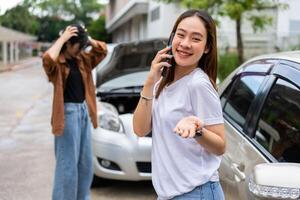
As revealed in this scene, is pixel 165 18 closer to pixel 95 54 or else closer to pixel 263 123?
pixel 95 54

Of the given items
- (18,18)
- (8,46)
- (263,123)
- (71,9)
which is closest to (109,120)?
(263,123)

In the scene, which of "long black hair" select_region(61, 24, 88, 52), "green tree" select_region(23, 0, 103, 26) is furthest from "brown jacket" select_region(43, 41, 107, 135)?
"green tree" select_region(23, 0, 103, 26)

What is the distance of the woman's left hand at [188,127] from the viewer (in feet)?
6.35

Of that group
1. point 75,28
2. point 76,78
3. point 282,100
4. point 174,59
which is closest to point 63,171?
point 76,78

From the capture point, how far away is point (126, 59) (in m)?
7.77

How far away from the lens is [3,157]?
7.88 meters

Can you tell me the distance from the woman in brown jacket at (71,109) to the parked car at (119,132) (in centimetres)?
88

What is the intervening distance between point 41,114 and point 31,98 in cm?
479

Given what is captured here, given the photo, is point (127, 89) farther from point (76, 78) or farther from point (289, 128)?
point (289, 128)

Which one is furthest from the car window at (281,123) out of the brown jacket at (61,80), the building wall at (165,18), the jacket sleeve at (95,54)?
the building wall at (165,18)

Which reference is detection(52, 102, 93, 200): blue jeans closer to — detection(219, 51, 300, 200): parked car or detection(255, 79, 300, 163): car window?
detection(219, 51, 300, 200): parked car

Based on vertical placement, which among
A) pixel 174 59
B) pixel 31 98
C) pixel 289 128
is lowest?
pixel 31 98

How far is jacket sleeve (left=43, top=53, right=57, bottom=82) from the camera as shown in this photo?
4.40 m

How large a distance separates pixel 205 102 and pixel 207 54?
23 centimetres
